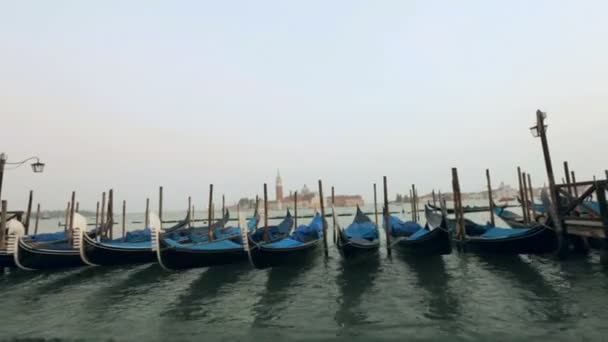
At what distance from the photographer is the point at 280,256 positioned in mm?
8383

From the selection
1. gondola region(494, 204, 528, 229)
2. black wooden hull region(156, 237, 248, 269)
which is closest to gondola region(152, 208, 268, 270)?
black wooden hull region(156, 237, 248, 269)

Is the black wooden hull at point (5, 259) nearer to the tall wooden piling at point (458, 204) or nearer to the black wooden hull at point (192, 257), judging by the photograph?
the black wooden hull at point (192, 257)

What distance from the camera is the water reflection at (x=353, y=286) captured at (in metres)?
4.97

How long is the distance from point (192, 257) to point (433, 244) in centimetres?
622

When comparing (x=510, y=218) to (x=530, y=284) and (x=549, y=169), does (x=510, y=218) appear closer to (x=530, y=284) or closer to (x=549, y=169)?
(x=549, y=169)

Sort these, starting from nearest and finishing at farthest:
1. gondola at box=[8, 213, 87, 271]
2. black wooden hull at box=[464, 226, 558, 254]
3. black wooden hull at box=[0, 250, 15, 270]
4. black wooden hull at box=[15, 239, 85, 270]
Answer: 1. black wooden hull at box=[464, 226, 558, 254]
2. gondola at box=[8, 213, 87, 271]
3. black wooden hull at box=[15, 239, 85, 270]
4. black wooden hull at box=[0, 250, 15, 270]

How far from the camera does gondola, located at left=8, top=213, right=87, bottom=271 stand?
27.1 feet

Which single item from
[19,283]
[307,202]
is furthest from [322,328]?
[307,202]

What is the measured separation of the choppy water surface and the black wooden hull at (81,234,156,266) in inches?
14.0

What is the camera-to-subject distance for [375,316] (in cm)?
500

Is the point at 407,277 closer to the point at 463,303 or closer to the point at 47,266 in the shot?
the point at 463,303

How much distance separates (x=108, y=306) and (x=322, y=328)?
13.3 ft

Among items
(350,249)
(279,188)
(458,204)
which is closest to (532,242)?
(458,204)

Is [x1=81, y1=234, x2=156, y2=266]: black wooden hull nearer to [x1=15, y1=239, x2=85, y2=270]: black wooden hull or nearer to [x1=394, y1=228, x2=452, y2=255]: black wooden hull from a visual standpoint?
[x1=15, y1=239, x2=85, y2=270]: black wooden hull
